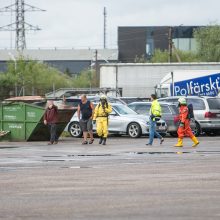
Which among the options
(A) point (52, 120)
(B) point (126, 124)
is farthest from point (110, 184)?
(B) point (126, 124)

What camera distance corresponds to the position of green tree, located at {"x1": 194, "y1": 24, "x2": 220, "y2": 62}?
90.5 meters

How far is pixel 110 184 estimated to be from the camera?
1438 centimetres

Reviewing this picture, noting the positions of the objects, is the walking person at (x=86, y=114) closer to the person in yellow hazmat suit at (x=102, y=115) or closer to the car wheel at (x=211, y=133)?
the person in yellow hazmat suit at (x=102, y=115)

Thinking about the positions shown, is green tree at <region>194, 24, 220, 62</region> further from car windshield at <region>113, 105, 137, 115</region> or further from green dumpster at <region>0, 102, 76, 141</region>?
green dumpster at <region>0, 102, 76, 141</region>

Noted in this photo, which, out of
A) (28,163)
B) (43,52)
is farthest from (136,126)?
(43,52)

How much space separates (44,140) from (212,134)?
29.1 feet

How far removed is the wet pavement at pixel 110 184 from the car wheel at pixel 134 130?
867 centimetres

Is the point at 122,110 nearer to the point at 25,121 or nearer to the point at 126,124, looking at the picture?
the point at 126,124

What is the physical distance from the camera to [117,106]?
110ft

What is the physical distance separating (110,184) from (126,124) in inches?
732

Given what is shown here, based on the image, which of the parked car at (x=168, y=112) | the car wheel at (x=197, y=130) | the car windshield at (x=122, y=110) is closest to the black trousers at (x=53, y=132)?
the car windshield at (x=122, y=110)

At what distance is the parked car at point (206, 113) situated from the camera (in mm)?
34188

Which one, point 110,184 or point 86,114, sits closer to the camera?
point 110,184

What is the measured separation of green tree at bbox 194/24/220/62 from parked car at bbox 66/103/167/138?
190 feet
